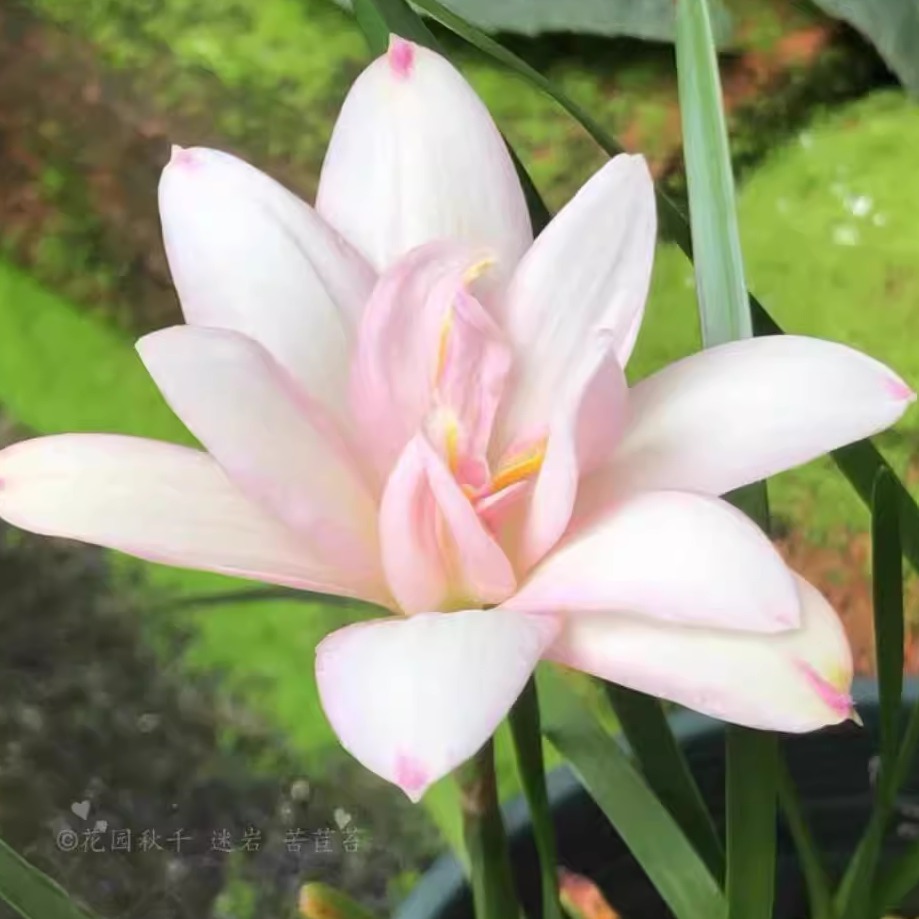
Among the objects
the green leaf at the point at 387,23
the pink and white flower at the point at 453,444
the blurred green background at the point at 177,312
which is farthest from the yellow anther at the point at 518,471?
the blurred green background at the point at 177,312

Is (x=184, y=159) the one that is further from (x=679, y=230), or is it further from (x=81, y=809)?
(x=81, y=809)

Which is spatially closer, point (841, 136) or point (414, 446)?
point (414, 446)

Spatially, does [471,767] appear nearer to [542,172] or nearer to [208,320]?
[208,320]

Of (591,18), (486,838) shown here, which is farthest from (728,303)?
(591,18)

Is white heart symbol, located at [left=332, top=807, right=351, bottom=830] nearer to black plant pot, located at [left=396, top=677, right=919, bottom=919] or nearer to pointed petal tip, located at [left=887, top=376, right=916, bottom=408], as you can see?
black plant pot, located at [left=396, top=677, right=919, bottom=919]

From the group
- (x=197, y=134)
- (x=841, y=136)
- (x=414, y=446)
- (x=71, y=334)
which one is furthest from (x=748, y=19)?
(x=414, y=446)

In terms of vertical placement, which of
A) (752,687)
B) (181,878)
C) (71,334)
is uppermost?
(752,687)
